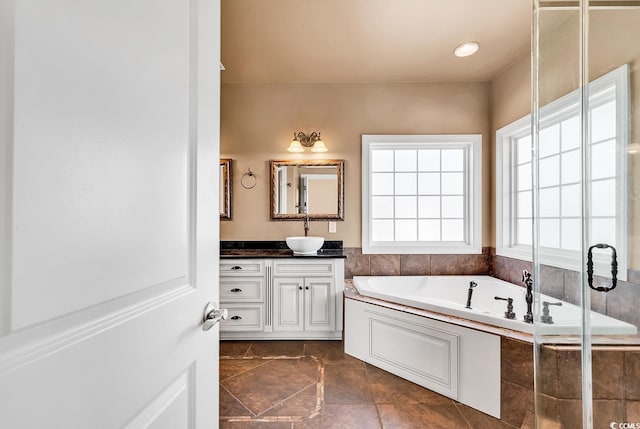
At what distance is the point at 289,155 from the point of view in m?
3.37

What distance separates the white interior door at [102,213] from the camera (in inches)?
14.1

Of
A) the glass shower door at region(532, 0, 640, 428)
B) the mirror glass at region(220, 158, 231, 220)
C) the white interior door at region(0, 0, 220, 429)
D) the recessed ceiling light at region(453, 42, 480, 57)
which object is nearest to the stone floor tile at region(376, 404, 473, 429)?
the glass shower door at region(532, 0, 640, 428)

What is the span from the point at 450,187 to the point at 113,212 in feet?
11.3

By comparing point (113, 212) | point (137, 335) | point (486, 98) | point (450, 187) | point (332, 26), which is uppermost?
point (332, 26)

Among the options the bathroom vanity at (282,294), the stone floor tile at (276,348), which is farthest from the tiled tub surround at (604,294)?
the stone floor tile at (276,348)

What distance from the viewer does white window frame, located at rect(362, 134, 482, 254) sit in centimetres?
327

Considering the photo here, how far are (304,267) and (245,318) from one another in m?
0.77

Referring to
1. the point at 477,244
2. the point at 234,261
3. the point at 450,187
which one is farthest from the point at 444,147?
the point at 234,261

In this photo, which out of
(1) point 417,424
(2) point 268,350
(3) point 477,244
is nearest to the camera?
(1) point 417,424

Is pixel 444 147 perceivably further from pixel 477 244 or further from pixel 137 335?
pixel 137 335

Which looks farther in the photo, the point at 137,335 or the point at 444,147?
the point at 444,147

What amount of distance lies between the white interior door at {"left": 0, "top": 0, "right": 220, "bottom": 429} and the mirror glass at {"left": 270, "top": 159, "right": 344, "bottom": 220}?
2.57m

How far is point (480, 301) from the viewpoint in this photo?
2.90 meters

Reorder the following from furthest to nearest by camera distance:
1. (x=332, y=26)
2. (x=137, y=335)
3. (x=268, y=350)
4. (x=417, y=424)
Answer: (x=268, y=350) → (x=332, y=26) → (x=417, y=424) → (x=137, y=335)
